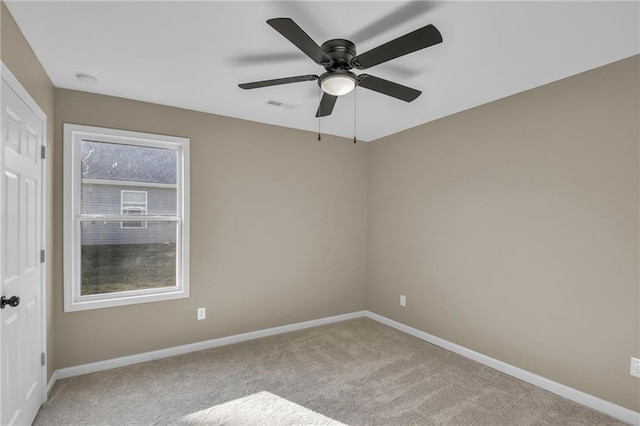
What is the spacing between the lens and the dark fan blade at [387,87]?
83.0 inches

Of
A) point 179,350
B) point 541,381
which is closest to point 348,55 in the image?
point 541,381

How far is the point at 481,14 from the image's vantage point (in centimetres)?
182

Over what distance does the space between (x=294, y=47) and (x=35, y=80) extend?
177 centimetres

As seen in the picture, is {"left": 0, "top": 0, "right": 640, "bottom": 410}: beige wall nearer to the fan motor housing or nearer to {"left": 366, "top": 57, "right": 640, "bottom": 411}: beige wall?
{"left": 366, "top": 57, "right": 640, "bottom": 411}: beige wall

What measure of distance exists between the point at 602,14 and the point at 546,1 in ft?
1.23

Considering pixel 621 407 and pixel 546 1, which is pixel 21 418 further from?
pixel 621 407

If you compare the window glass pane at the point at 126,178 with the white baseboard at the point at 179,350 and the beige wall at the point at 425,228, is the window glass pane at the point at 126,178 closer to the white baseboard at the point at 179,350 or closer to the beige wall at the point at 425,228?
the beige wall at the point at 425,228

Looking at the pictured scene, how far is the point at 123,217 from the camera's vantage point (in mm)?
3170

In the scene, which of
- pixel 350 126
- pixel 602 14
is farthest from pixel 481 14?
pixel 350 126

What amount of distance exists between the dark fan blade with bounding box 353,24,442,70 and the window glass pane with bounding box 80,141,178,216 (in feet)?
7.61

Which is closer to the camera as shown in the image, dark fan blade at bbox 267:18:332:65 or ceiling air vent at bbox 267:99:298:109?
dark fan blade at bbox 267:18:332:65

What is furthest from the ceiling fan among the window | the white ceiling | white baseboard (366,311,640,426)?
white baseboard (366,311,640,426)

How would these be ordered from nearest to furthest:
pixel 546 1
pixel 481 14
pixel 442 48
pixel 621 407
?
pixel 546 1 < pixel 481 14 < pixel 442 48 < pixel 621 407

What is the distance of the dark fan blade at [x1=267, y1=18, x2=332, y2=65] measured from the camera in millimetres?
1514
